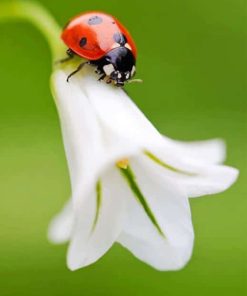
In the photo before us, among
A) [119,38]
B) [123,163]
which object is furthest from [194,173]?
[119,38]

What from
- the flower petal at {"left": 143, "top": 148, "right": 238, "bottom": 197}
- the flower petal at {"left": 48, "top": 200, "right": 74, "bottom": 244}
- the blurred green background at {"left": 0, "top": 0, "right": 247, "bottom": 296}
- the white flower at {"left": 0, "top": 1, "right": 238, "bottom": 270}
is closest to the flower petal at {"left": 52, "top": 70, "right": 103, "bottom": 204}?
the white flower at {"left": 0, "top": 1, "right": 238, "bottom": 270}

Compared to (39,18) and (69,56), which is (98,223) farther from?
(39,18)

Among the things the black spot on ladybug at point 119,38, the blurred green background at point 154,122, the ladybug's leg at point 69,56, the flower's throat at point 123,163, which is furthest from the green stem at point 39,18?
the blurred green background at point 154,122

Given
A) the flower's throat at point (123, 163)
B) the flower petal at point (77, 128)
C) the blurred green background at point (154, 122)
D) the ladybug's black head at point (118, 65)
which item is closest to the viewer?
the flower petal at point (77, 128)

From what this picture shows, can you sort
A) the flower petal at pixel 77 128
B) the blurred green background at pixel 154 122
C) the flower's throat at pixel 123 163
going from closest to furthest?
the flower petal at pixel 77 128
the flower's throat at pixel 123 163
the blurred green background at pixel 154 122

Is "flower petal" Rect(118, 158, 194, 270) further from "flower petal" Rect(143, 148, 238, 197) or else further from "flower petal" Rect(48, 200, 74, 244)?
"flower petal" Rect(48, 200, 74, 244)

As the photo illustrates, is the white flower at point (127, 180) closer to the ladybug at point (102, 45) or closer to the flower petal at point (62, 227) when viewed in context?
the ladybug at point (102, 45)

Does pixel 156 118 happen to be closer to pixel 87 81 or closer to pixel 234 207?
pixel 234 207
